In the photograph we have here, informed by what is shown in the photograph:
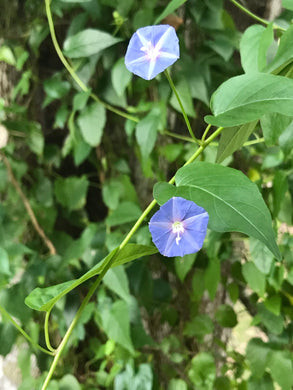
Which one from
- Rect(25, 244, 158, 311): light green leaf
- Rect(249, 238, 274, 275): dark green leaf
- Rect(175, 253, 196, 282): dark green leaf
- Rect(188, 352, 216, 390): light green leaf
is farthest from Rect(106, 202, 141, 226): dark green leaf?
Rect(25, 244, 158, 311): light green leaf

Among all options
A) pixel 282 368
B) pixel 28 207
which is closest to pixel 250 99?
pixel 282 368

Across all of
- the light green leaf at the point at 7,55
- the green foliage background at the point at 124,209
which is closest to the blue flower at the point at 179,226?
the green foliage background at the point at 124,209

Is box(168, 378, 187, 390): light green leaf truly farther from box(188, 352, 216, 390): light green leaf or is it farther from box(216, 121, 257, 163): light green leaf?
box(216, 121, 257, 163): light green leaf

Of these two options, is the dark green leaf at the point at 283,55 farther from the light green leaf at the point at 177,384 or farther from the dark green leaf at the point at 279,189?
the light green leaf at the point at 177,384

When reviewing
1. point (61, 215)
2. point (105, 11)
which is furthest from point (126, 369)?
point (105, 11)

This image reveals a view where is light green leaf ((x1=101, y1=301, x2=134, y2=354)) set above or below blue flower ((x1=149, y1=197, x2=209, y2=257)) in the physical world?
below

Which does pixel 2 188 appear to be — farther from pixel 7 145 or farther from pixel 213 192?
pixel 213 192
